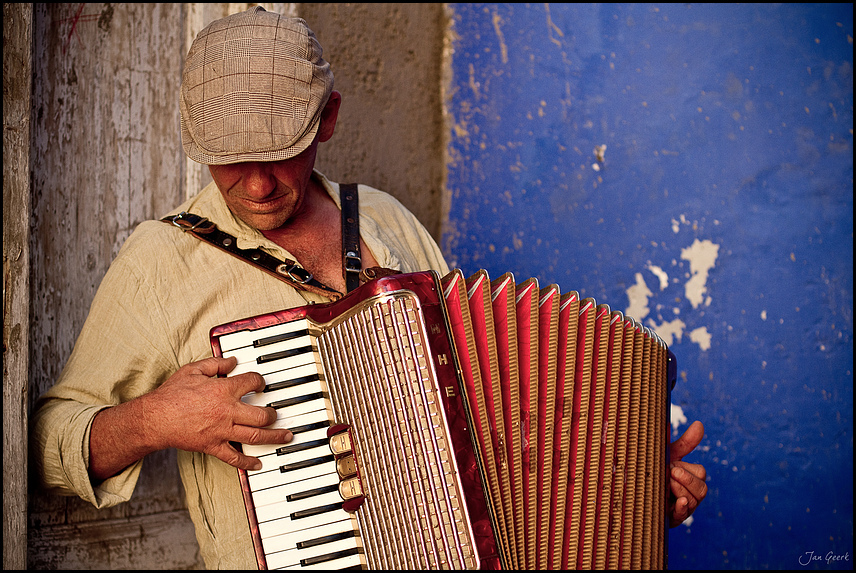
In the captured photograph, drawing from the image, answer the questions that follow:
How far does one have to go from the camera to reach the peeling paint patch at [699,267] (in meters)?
2.35

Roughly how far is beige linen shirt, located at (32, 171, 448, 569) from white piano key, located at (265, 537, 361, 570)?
0.33 m

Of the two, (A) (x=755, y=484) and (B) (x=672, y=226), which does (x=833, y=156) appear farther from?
(A) (x=755, y=484)

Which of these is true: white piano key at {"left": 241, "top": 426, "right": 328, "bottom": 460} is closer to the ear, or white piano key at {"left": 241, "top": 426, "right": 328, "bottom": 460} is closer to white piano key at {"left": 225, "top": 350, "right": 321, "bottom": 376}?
white piano key at {"left": 225, "top": 350, "right": 321, "bottom": 376}

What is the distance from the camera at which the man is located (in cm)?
137

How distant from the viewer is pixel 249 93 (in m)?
1.42

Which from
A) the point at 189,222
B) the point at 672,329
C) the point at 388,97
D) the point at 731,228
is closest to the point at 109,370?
the point at 189,222

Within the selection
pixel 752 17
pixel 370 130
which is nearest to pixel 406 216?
pixel 370 130

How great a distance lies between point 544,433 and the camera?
128cm

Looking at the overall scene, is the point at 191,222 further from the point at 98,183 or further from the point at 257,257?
the point at 98,183

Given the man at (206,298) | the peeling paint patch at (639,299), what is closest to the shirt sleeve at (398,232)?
the man at (206,298)

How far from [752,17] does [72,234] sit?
7.51 feet

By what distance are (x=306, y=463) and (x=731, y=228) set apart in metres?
1.73

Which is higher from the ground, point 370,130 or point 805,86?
point 370,130

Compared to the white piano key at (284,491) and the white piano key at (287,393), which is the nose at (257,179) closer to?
the white piano key at (287,393)
